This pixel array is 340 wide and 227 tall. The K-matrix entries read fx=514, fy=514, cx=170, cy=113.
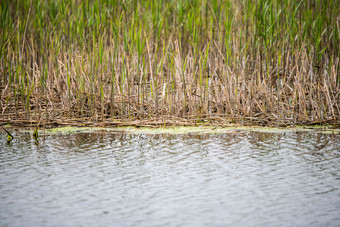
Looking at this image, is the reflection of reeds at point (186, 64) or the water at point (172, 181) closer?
the water at point (172, 181)

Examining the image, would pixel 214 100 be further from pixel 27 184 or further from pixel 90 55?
pixel 27 184

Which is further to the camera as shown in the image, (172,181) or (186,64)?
(186,64)

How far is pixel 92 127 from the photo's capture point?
5539mm

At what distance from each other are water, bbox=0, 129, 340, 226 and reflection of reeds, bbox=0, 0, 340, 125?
0.88m

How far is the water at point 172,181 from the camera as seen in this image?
2.57m

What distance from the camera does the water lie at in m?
2.57

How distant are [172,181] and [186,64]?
2808 mm

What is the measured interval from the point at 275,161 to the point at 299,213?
125cm

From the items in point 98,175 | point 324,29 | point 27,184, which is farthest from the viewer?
point 324,29

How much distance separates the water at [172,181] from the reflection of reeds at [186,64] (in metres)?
0.88

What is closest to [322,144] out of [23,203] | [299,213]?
[299,213]

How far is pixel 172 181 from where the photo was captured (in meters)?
3.27

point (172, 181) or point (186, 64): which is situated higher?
point (186, 64)

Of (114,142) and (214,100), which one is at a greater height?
(214,100)
